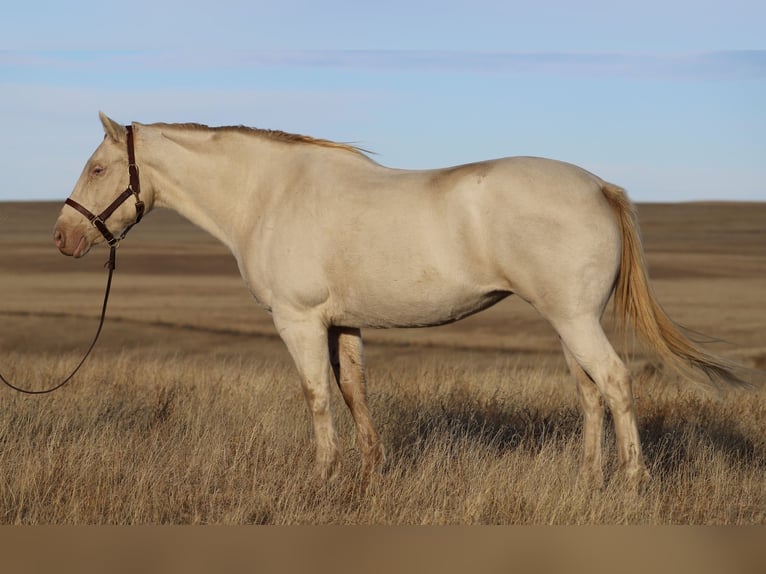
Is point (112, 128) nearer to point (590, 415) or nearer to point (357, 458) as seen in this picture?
point (357, 458)

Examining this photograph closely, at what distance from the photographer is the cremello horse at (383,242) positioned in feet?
18.9

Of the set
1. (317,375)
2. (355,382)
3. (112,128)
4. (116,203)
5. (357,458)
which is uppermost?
(112,128)

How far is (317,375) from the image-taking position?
251 inches

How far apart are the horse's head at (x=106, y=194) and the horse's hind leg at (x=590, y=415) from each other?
128 inches

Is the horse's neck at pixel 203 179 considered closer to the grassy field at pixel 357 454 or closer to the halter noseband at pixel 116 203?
the halter noseband at pixel 116 203

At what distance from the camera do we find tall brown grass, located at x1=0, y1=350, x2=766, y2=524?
565 centimetres

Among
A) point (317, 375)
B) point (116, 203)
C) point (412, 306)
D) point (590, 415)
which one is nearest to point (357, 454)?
point (317, 375)

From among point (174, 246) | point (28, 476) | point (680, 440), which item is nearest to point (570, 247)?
point (680, 440)

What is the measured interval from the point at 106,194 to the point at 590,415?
147 inches

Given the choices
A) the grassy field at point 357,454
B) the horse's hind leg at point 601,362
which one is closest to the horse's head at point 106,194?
the grassy field at point 357,454

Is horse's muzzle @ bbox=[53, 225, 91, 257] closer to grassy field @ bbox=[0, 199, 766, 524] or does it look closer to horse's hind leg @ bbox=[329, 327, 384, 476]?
grassy field @ bbox=[0, 199, 766, 524]

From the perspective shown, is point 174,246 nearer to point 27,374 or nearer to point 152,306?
point 152,306

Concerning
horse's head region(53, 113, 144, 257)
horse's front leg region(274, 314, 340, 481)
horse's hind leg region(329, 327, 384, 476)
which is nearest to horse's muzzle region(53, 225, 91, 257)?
horse's head region(53, 113, 144, 257)

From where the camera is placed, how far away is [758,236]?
171 feet
